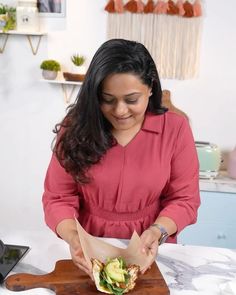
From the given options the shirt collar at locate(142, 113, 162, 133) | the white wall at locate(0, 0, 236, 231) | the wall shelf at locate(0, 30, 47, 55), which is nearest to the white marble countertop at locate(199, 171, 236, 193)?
the white wall at locate(0, 0, 236, 231)

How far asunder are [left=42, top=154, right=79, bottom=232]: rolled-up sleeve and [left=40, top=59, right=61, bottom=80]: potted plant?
1.39 m

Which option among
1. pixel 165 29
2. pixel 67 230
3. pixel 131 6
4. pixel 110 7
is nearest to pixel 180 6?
pixel 165 29

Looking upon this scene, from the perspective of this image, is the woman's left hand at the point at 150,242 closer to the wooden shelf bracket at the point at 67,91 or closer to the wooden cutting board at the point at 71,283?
the wooden cutting board at the point at 71,283

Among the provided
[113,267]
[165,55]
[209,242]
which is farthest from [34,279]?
[165,55]

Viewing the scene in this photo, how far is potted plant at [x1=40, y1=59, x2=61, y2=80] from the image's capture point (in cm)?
261

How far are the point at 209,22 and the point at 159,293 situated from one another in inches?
76.2

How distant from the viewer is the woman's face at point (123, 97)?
1.13m

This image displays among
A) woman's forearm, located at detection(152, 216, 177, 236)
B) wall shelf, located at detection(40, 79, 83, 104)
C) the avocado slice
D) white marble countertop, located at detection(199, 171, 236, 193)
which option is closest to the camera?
the avocado slice

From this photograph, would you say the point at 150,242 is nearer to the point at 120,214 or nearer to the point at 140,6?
the point at 120,214

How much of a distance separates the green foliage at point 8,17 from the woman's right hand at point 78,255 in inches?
70.7

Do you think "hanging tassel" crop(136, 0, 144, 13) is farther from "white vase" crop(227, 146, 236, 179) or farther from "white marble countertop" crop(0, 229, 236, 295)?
"white marble countertop" crop(0, 229, 236, 295)

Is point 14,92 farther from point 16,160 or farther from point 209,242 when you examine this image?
point 209,242

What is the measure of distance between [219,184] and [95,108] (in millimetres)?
1474

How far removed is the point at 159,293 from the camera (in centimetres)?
100
